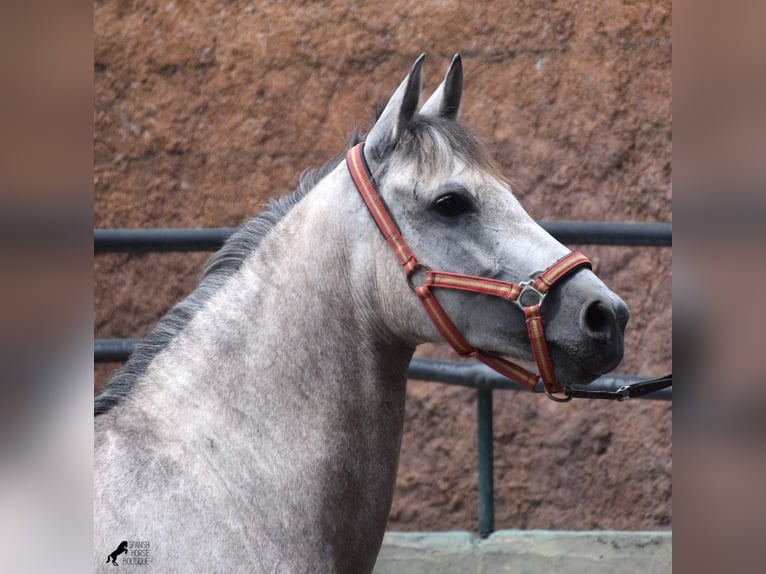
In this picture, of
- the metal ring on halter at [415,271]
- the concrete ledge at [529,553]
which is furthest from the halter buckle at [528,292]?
the concrete ledge at [529,553]

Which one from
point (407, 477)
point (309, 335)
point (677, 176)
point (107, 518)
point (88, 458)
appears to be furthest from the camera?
point (407, 477)

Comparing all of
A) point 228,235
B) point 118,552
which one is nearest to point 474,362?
point 228,235

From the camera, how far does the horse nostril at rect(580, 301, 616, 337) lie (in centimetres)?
175

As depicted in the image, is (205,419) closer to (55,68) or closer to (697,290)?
(55,68)

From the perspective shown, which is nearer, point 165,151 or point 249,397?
point 249,397

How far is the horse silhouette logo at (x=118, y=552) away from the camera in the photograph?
1734 mm

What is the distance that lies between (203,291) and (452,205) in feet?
2.02

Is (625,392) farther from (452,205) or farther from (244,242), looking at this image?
(244,242)

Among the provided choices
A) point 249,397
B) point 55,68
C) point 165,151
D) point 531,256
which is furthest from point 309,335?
point 165,151

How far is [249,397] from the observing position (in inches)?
74.3

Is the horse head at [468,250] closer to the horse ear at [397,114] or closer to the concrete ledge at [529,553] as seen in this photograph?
the horse ear at [397,114]

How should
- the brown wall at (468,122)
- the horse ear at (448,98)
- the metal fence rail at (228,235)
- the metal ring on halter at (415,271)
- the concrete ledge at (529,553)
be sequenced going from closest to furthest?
the metal ring on halter at (415,271), the horse ear at (448,98), the metal fence rail at (228,235), the concrete ledge at (529,553), the brown wall at (468,122)

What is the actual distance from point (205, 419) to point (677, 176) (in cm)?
113

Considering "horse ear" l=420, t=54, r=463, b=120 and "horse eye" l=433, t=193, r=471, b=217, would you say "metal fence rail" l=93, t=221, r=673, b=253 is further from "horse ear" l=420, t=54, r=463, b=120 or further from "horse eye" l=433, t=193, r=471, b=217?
"horse eye" l=433, t=193, r=471, b=217
